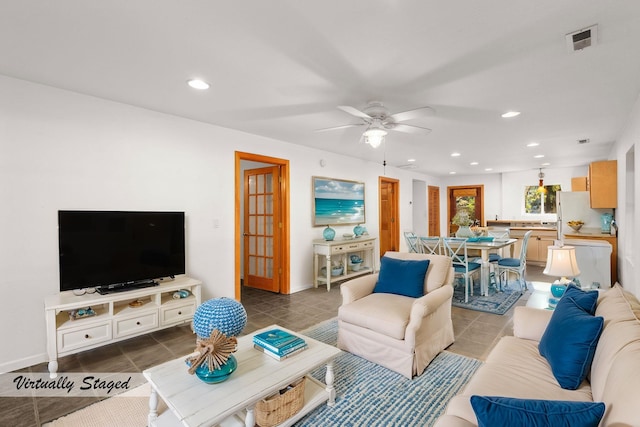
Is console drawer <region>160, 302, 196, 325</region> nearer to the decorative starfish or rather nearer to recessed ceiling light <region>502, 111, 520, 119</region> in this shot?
the decorative starfish

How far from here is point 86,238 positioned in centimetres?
267

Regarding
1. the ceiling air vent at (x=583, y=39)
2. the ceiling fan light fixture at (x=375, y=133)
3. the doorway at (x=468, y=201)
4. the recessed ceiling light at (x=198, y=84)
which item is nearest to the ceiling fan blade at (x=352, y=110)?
the ceiling fan light fixture at (x=375, y=133)

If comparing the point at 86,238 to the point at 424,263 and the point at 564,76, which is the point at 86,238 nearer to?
the point at 424,263

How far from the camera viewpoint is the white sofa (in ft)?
3.14

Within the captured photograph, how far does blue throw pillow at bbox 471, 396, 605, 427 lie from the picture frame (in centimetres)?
423

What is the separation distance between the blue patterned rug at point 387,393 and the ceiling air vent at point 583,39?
2412 millimetres

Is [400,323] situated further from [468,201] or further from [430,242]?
[468,201]

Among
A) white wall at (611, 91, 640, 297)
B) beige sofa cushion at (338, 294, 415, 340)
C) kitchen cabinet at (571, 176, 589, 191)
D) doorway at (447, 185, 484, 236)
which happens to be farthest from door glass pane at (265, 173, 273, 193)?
kitchen cabinet at (571, 176, 589, 191)

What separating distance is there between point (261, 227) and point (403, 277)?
2.87m

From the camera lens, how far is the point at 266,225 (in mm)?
4938

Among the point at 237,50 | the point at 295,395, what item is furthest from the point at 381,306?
the point at 237,50

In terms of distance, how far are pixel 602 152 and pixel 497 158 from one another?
67.5 inches

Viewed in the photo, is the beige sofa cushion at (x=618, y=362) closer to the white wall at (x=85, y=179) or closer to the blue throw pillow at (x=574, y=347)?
the blue throw pillow at (x=574, y=347)

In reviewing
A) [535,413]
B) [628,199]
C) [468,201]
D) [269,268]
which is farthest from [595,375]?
[468,201]
